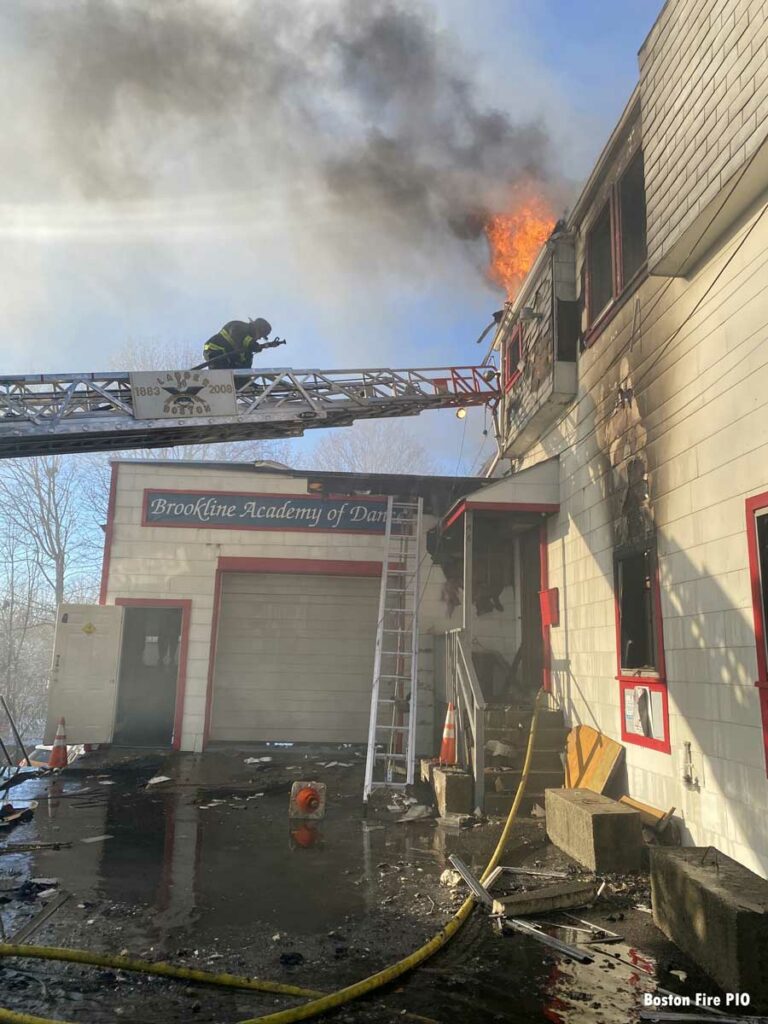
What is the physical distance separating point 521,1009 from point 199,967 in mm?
1780

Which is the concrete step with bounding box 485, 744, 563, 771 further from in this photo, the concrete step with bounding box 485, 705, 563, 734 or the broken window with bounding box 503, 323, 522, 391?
the broken window with bounding box 503, 323, 522, 391

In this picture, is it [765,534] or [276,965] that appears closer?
[276,965]

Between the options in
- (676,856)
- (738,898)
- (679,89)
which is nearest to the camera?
(738,898)

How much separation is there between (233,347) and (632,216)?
535 cm

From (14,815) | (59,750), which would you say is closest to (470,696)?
(14,815)

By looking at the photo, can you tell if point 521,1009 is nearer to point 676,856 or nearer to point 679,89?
point 676,856

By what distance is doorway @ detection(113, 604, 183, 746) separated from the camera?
1200cm

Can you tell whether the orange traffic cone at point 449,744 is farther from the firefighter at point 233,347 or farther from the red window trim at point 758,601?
the firefighter at point 233,347

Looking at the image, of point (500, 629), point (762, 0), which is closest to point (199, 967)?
point (762, 0)

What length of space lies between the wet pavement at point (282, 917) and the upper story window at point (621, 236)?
6.12m

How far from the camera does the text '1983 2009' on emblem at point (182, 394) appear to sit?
26.8 ft

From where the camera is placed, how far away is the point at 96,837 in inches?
263

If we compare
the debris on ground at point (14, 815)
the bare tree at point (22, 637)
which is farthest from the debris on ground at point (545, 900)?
the bare tree at point (22, 637)

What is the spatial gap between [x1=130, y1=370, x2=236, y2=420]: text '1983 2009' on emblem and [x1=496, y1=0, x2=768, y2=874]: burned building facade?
4.40 metres
